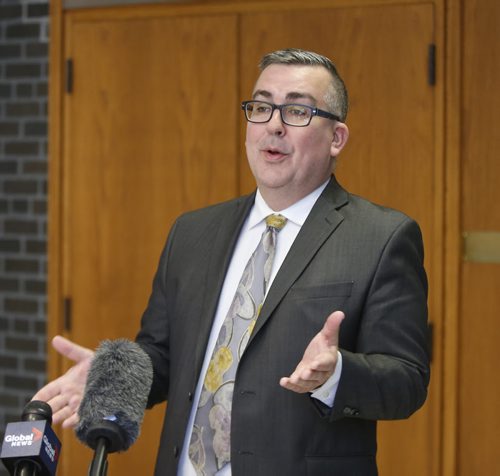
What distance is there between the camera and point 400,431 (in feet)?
9.88

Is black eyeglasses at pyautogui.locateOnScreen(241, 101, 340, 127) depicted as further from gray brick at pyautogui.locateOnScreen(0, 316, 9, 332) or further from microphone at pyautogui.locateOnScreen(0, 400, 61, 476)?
gray brick at pyautogui.locateOnScreen(0, 316, 9, 332)

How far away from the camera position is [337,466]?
1905mm

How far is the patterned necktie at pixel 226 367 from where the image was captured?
1975mm

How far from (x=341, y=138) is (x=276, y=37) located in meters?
1.11

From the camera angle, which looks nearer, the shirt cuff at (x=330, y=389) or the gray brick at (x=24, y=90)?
the shirt cuff at (x=330, y=389)

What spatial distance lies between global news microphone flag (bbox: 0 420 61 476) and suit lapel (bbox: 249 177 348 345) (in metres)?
0.56

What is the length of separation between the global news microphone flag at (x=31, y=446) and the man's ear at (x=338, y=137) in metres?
0.92

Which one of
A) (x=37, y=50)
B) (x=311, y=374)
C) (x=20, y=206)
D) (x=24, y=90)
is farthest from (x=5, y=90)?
(x=311, y=374)

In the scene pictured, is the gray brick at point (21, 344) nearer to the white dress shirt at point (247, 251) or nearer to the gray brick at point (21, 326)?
the gray brick at point (21, 326)

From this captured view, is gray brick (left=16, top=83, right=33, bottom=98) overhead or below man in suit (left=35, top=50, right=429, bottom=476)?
overhead

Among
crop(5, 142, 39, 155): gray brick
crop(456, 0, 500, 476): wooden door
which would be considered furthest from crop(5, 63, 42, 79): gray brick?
crop(456, 0, 500, 476): wooden door

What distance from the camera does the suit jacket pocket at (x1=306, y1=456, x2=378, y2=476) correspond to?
1.90 metres

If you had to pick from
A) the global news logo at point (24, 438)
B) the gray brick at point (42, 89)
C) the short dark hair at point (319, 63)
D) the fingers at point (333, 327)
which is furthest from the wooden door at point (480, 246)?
the global news logo at point (24, 438)

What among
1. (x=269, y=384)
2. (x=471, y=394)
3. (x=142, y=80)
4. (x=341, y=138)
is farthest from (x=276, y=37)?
(x=269, y=384)
